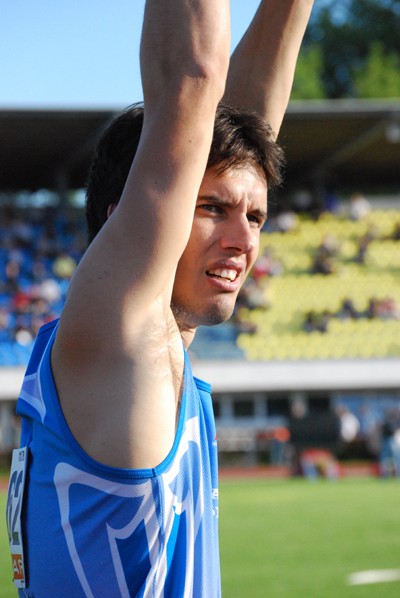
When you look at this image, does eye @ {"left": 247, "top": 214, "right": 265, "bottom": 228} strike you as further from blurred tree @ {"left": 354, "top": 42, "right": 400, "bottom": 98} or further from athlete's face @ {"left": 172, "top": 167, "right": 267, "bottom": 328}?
blurred tree @ {"left": 354, "top": 42, "right": 400, "bottom": 98}

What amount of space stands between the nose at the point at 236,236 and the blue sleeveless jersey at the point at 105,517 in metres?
0.33

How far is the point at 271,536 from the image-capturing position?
12.9 meters

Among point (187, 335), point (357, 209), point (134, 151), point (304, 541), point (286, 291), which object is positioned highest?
point (357, 209)

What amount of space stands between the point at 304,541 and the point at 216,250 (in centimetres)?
1075

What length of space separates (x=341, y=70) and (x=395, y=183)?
22245 millimetres

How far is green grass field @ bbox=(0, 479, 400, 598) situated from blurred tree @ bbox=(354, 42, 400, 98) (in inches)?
1343

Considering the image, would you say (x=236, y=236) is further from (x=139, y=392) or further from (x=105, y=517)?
(x=105, y=517)

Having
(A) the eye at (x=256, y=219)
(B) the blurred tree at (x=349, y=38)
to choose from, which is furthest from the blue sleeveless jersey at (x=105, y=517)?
(B) the blurred tree at (x=349, y=38)

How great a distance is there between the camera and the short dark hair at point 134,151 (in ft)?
7.25

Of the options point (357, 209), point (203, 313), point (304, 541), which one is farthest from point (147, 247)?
point (357, 209)

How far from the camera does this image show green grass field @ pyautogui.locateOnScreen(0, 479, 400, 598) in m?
9.42

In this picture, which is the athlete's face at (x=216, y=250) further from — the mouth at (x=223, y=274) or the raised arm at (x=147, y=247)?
the raised arm at (x=147, y=247)

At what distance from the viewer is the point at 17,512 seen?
208 cm

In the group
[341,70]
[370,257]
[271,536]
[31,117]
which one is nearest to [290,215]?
[370,257]
